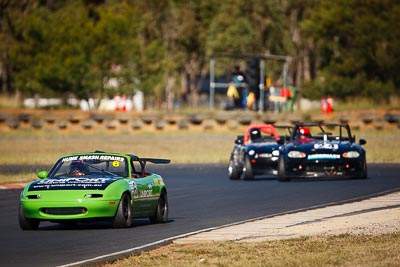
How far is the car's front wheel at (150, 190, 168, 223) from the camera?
58.6 feet

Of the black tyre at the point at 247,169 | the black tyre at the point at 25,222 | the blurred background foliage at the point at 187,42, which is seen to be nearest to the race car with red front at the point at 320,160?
the black tyre at the point at 247,169

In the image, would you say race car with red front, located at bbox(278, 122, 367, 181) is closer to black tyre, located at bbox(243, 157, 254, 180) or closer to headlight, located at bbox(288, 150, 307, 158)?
headlight, located at bbox(288, 150, 307, 158)

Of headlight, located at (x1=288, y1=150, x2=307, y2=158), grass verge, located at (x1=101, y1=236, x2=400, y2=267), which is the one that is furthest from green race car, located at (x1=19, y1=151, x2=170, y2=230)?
headlight, located at (x1=288, y1=150, x2=307, y2=158)

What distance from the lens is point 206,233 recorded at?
625 inches

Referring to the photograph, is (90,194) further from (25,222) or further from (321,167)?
(321,167)

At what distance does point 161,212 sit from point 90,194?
208cm

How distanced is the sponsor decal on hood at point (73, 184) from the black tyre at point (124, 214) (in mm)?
301

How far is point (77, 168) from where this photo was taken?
17.3 m

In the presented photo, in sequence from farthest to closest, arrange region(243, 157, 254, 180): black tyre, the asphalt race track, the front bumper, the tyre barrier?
the tyre barrier < region(243, 157, 254, 180): black tyre < the front bumper < the asphalt race track

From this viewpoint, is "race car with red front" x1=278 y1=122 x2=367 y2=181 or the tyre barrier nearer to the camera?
"race car with red front" x1=278 y1=122 x2=367 y2=181

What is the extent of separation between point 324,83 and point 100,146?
26330 mm

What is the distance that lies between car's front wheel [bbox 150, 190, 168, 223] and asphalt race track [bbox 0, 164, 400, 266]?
0.40 feet

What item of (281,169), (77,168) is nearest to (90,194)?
(77,168)

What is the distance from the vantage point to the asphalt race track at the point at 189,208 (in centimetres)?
1394
